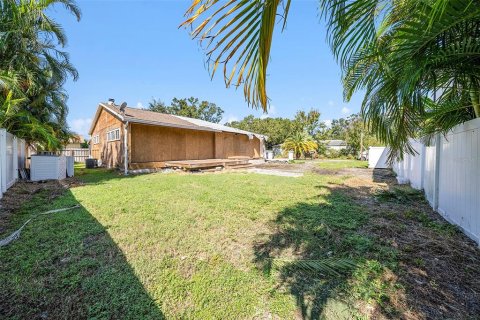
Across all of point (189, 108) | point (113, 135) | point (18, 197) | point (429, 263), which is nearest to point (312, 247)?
point (429, 263)

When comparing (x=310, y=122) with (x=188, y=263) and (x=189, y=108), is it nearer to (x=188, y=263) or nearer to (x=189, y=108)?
(x=189, y=108)

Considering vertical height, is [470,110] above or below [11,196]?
above

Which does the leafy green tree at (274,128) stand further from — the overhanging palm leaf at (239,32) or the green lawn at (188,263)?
the overhanging palm leaf at (239,32)

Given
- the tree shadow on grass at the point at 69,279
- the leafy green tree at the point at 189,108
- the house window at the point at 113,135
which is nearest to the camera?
the tree shadow on grass at the point at 69,279

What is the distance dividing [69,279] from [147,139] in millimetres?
12209

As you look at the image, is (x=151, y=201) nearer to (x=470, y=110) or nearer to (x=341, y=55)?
(x=341, y=55)

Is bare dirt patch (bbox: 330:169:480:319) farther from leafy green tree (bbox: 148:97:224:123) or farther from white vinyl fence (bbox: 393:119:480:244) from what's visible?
leafy green tree (bbox: 148:97:224:123)

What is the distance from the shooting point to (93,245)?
3400mm

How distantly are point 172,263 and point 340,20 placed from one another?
10.5ft

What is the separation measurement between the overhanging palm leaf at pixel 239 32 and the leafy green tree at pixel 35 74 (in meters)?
8.23

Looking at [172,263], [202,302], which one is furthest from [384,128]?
[172,263]

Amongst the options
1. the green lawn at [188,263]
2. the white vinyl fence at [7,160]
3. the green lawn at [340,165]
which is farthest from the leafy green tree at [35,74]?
the green lawn at [340,165]

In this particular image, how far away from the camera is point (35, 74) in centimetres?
943

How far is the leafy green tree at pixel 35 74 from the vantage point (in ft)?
23.6
